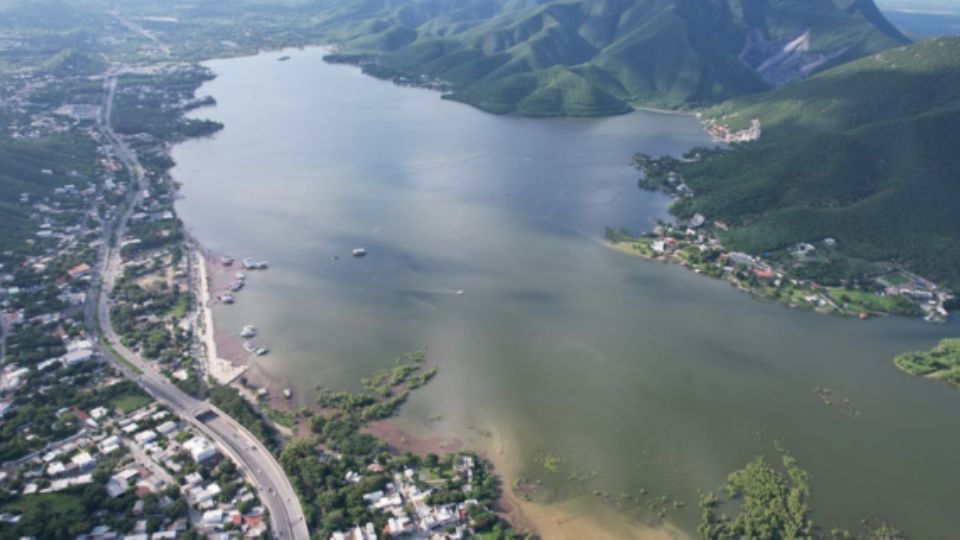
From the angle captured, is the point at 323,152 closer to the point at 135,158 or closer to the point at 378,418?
the point at 135,158

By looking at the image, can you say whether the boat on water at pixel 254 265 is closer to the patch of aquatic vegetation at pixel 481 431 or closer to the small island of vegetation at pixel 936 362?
the patch of aquatic vegetation at pixel 481 431

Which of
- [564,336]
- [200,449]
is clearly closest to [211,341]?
[200,449]

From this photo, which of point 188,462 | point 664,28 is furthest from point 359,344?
point 664,28

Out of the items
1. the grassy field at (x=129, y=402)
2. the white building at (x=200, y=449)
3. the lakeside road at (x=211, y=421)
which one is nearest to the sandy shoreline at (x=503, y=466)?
the lakeside road at (x=211, y=421)

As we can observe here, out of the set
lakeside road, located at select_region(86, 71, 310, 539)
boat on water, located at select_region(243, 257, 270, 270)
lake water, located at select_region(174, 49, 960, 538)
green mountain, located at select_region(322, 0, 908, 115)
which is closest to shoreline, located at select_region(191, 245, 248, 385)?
lake water, located at select_region(174, 49, 960, 538)

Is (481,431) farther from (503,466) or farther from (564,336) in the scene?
(564,336)

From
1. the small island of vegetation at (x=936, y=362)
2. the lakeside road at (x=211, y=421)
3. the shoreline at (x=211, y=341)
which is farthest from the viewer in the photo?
the small island of vegetation at (x=936, y=362)
